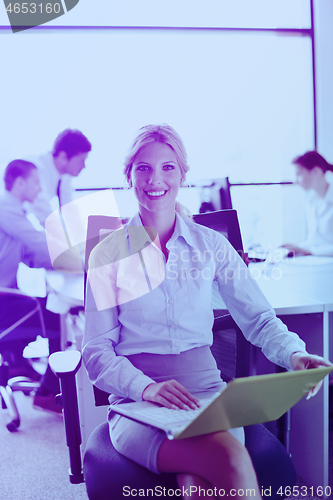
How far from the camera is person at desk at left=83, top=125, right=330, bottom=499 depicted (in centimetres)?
88

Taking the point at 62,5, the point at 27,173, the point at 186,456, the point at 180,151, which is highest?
the point at 62,5

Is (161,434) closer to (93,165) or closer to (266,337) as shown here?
(266,337)

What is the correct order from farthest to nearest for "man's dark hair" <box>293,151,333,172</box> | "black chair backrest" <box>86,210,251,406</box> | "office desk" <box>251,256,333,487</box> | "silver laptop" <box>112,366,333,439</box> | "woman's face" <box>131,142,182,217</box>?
"man's dark hair" <box>293,151,333,172</box>, "office desk" <box>251,256,333,487</box>, "black chair backrest" <box>86,210,251,406</box>, "woman's face" <box>131,142,182,217</box>, "silver laptop" <box>112,366,333,439</box>

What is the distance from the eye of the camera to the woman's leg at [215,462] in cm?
76

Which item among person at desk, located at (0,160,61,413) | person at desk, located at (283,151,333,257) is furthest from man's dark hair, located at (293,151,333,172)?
person at desk, located at (0,160,61,413)

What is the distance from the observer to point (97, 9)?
3.66 meters

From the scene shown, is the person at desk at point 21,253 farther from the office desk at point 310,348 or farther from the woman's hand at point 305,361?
the woman's hand at point 305,361

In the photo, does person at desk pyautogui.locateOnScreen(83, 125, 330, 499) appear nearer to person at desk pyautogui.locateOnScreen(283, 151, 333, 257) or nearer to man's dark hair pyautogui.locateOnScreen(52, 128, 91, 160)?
man's dark hair pyautogui.locateOnScreen(52, 128, 91, 160)

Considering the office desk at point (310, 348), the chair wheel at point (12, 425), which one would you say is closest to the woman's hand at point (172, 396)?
the office desk at point (310, 348)

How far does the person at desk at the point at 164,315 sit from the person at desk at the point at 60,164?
4.97ft

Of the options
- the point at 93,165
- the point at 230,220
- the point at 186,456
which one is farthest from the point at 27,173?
the point at 186,456

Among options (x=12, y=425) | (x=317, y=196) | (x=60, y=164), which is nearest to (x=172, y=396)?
(x=12, y=425)

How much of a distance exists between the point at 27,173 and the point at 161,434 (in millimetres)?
1993

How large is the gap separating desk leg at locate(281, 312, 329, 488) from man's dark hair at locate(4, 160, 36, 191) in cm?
169
